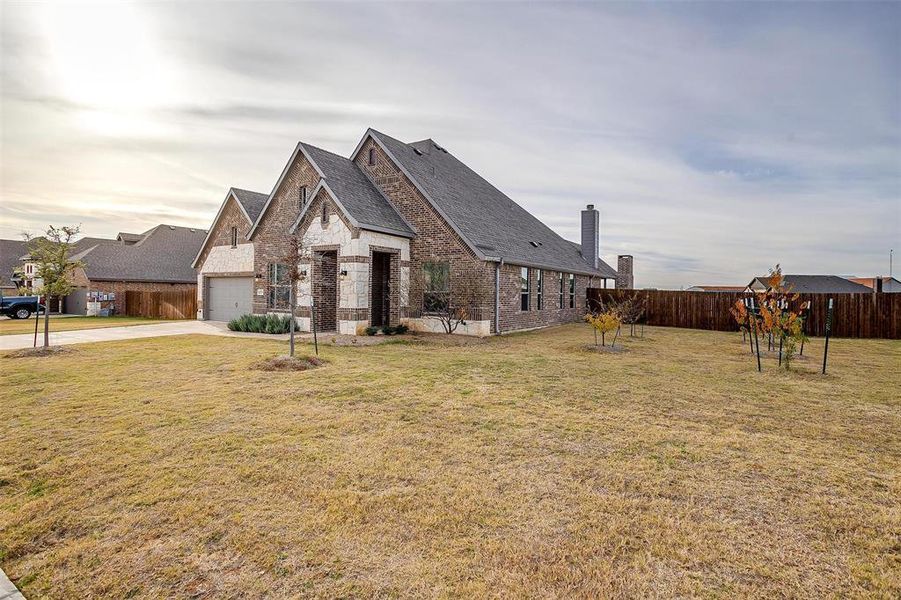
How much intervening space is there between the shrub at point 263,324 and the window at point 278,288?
92 cm

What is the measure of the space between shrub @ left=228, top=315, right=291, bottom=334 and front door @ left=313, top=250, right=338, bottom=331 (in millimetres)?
1378

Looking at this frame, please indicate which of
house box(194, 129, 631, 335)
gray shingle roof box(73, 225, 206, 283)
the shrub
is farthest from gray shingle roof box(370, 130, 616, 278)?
gray shingle roof box(73, 225, 206, 283)

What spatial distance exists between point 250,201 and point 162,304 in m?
10.2

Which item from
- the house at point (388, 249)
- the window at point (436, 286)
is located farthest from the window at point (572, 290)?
the window at point (436, 286)

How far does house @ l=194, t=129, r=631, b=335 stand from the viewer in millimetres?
16266

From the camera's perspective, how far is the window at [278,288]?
19141 mm

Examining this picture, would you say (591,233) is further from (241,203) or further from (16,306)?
(16,306)

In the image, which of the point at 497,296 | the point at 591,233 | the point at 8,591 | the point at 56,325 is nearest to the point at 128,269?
the point at 56,325

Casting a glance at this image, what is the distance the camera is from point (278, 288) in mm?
19516

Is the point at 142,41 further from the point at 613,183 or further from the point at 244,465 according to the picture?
the point at 613,183

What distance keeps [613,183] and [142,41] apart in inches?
705

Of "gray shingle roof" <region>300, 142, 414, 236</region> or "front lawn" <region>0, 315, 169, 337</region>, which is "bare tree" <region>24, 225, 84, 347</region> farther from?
"gray shingle roof" <region>300, 142, 414, 236</region>

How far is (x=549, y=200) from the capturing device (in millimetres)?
28359

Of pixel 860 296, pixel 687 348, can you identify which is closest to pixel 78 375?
pixel 687 348
